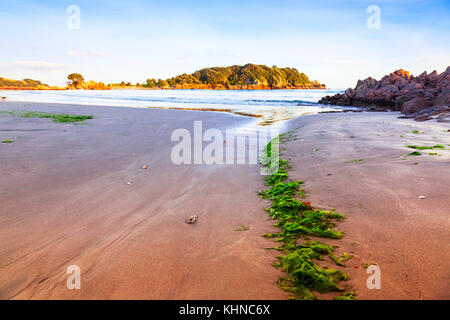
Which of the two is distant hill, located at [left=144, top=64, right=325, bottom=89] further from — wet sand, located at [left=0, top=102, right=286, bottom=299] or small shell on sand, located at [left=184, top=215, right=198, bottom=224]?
small shell on sand, located at [left=184, top=215, right=198, bottom=224]

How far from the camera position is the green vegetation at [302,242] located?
1911mm

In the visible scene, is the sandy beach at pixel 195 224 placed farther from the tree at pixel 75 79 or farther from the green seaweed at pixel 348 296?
the tree at pixel 75 79

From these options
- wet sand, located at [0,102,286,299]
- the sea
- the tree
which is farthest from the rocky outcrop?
the tree

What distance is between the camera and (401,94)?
72.6 feet

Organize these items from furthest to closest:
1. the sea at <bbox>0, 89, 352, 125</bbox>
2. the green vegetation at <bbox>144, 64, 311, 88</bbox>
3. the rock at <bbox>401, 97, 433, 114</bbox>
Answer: the green vegetation at <bbox>144, 64, 311, 88</bbox>
the sea at <bbox>0, 89, 352, 125</bbox>
the rock at <bbox>401, 97, 433, 114</bbox>

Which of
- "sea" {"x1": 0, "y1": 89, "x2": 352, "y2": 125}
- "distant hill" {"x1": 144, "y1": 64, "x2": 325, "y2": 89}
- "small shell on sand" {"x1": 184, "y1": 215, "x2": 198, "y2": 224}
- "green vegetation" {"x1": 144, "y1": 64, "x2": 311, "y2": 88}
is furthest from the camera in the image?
"green vegetation" {"x1": 144, "y1": 64, "x2": 311, "y2": 88}

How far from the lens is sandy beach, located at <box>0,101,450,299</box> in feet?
6.47

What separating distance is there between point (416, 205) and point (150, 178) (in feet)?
13.9

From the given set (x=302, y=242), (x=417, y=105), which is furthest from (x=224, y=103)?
(x=302, y=242)

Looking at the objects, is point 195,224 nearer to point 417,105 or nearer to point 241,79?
point 417,105

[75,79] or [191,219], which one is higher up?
[75,79]

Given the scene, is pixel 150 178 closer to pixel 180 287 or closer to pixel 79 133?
pixel 180 287

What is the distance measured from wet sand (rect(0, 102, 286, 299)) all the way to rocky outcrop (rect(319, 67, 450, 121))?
14.2 metres

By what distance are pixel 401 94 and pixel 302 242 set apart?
26.3 m
